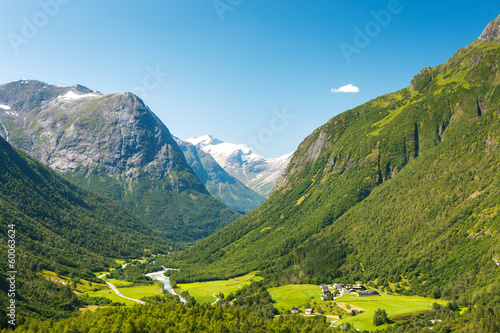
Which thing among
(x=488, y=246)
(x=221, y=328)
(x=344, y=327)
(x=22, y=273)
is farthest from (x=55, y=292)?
(x=488, y=246)

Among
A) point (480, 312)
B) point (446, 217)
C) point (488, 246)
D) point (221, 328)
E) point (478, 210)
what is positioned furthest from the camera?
point (446, 217)

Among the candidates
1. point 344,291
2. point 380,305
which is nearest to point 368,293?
point 344,291

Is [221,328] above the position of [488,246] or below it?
above

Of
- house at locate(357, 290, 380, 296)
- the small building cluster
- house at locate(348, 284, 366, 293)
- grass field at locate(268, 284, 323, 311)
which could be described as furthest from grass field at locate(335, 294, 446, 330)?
grass field at locate(268, 284, 323, 311)

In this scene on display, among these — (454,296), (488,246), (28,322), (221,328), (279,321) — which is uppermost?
(28,322)

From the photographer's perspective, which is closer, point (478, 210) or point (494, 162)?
point (478, 210)

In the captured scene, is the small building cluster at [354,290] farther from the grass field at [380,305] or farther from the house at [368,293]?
the grass field at [380,305]

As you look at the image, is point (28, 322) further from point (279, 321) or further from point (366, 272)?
point (366, 272)

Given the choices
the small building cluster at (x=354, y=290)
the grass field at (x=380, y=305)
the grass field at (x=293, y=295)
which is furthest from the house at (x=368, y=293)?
the grass field at (x=293, y=295)
